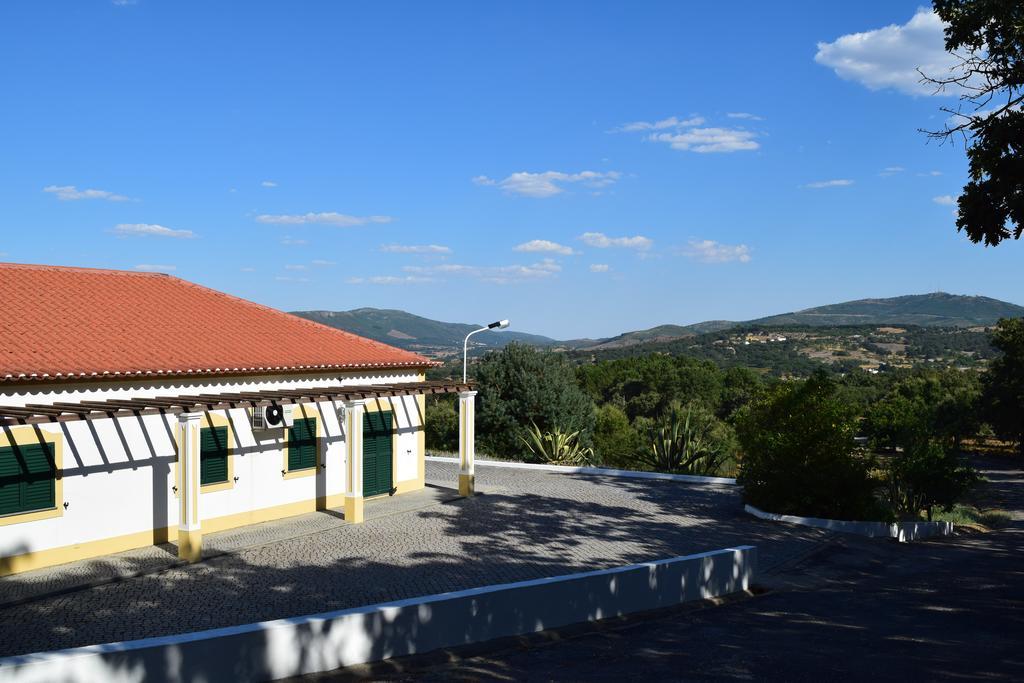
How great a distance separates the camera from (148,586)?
1190 centimetres

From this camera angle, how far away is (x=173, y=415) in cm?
1445

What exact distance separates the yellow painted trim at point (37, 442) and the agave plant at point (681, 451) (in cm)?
1703

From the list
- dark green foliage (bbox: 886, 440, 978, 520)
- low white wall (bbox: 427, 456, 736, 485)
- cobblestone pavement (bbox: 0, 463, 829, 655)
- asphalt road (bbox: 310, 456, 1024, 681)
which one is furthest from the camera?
low white wall (bbox: 427, 456, 736, 485)

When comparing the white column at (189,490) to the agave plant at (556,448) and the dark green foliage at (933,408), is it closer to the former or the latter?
the agave plant at (556,448)

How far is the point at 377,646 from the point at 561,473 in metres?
16.0

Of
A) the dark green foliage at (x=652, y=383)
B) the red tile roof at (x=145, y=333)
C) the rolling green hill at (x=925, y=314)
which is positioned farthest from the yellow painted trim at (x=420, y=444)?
the rolling green hill at (x=925, y=314)

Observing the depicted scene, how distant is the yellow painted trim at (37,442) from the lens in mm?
12352

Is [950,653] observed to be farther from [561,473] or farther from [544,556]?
[561,473]

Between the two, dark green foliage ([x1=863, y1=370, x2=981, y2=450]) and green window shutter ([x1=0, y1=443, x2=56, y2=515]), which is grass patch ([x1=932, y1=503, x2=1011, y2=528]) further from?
green window shutter ([x1=0, y1=443, x2=56, y2=515])

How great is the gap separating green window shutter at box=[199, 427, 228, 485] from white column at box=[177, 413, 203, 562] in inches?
62.6

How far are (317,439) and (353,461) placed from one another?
165 cm

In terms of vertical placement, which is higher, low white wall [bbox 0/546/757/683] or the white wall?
the white wall

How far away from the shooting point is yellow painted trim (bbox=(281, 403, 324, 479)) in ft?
54.5

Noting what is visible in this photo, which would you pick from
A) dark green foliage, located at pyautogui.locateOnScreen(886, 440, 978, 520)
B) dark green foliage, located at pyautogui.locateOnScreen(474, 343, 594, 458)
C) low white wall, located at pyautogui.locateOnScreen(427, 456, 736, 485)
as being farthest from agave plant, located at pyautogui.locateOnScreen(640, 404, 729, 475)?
dark green foliage, located at pyautogui.locateOnScreen(886, 440, 978, 520)
